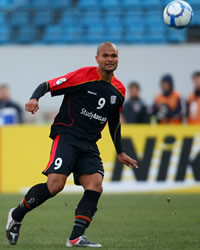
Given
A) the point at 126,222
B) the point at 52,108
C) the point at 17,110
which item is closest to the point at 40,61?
the point at 52,108

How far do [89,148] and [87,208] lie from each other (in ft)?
1.85

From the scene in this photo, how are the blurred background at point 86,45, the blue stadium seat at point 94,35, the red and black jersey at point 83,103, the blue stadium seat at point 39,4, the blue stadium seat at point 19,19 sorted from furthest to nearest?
1. the blue stadium seat at point 39,4
2. the blue stadium seat at point 19,19
3. the blue stadium seat at point 94,35
4. the blurred background at point 86,45
5. the red and black jersey at point 83,103

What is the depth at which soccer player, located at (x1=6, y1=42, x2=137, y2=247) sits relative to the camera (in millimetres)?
5930

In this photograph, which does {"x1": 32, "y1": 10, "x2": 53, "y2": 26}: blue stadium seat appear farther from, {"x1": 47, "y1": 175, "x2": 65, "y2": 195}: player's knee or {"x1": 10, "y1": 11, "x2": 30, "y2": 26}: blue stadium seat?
{"x1": 47, "y1": 175, "x2": 65, "y2": 195}: player's knee

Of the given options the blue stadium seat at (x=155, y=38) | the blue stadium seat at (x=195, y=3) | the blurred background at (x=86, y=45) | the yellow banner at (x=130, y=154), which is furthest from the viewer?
the blue stadium seat at (x=155, y=38)

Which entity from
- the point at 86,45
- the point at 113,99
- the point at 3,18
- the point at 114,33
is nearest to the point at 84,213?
the point at 113,99

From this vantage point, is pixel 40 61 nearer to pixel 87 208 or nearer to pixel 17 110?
pixel 17 110

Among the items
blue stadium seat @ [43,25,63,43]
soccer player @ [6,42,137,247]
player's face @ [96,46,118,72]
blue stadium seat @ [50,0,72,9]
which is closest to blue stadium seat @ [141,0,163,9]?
blue stadium seat @ [50,0,72,9]

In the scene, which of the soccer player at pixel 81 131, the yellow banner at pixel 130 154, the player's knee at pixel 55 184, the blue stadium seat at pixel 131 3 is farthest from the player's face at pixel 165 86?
the player's knee at pixel 55 184

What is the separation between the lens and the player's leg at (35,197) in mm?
5852

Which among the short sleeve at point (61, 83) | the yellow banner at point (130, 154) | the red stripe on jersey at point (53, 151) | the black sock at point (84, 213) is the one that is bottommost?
the yellow banner at point (130, 154)

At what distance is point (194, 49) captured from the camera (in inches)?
681

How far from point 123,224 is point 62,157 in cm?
218

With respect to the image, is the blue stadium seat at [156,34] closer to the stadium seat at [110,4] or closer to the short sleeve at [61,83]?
the stadium seat at [110,4]
